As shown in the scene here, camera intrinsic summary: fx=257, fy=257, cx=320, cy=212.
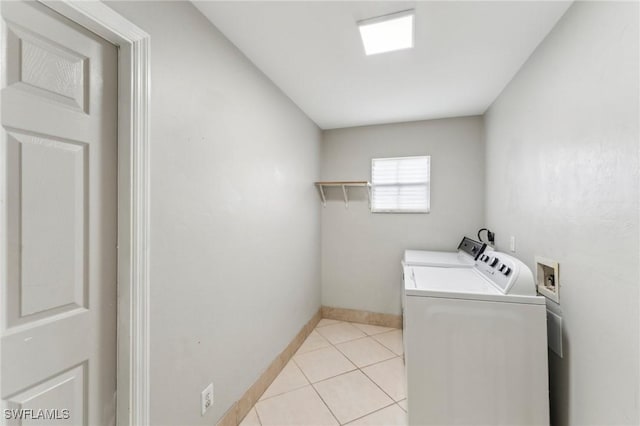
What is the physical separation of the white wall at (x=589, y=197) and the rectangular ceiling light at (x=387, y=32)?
799mm

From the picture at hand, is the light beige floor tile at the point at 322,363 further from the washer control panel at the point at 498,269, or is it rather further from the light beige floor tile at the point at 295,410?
the washer control panel at the point at 498,269

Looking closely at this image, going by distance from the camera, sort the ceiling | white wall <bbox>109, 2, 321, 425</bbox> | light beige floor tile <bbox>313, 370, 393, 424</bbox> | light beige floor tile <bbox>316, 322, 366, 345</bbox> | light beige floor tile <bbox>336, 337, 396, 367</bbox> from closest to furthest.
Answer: white wall <bbox>109, 2, 321, 425</bbox> → the ceiling → light beige floor tile <bbox>313, 370, 393, 424</bbox> → light beige floor tile <bbox>336, 337, 396, 367</bbox> → light beige floor tile <bbox>316, 322, 366, 345</bbox>

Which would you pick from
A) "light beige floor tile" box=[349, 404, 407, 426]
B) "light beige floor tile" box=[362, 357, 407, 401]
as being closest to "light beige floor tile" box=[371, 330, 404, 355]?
"light beige floor tile" box=[362, 357, 407, 401]

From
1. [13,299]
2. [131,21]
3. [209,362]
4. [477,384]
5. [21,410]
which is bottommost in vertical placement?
[477,384]

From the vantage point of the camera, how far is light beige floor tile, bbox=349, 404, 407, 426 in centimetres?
167

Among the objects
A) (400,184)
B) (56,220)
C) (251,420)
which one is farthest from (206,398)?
(400,184)

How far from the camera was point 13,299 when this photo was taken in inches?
→ 30.8

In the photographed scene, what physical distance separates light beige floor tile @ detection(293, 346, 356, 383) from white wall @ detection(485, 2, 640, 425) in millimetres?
1436

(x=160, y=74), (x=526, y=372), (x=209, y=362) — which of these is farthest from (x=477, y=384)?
(x=160, y=74)

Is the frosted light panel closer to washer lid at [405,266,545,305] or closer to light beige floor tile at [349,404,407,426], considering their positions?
washer lid at [405,266,545,305]

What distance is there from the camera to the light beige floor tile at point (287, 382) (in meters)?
1.98

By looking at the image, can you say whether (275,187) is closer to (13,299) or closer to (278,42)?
(278,42)

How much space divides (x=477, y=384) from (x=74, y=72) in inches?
92.8

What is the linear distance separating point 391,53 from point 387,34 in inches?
8.1
